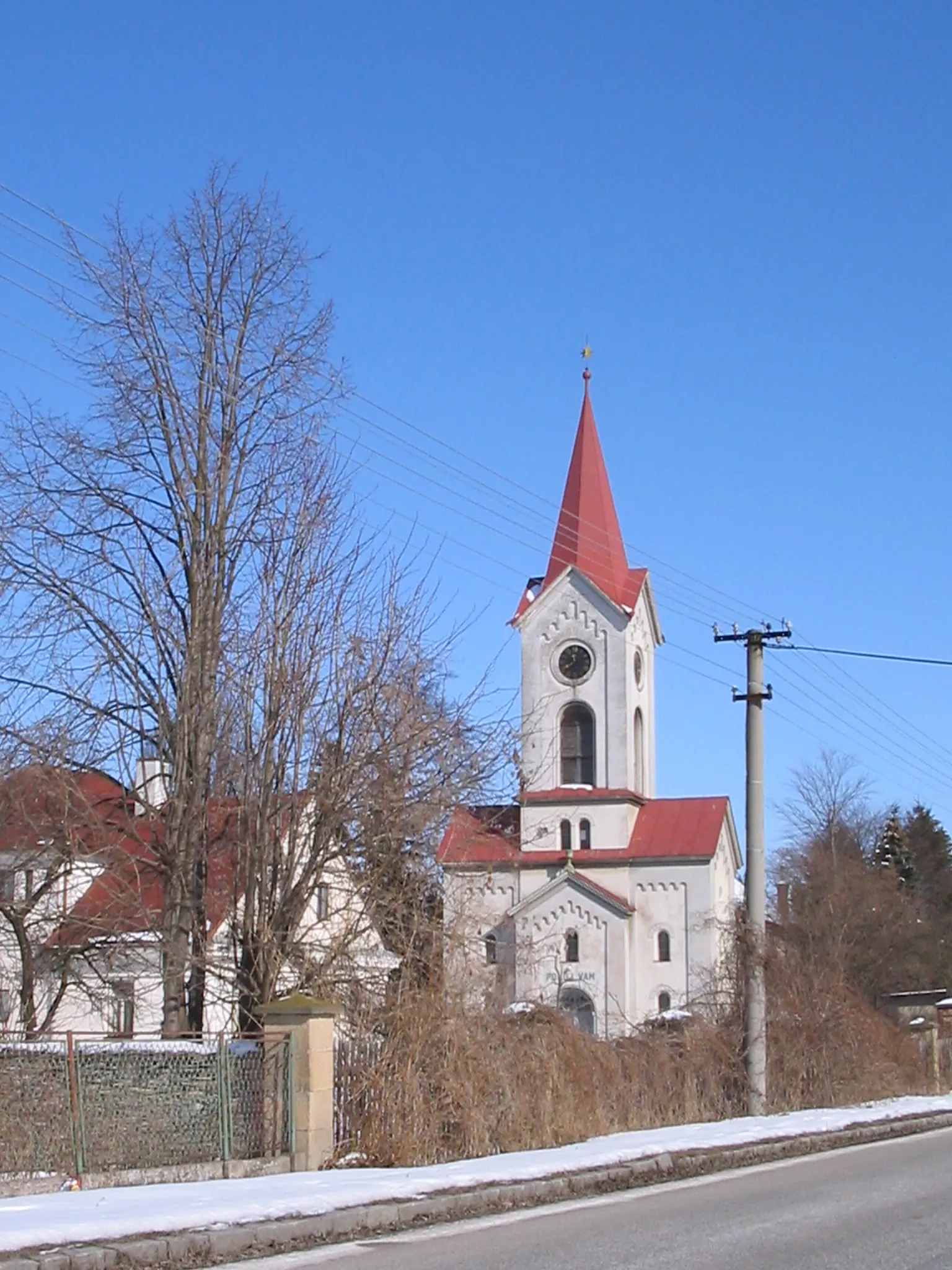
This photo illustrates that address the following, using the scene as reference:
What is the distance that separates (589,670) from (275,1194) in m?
52.2

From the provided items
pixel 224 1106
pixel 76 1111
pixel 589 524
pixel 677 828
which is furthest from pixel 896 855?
pixel 76 1111

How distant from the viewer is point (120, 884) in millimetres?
21516

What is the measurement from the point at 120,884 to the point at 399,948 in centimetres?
476

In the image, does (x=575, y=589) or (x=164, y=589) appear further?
(x=575, y=589)

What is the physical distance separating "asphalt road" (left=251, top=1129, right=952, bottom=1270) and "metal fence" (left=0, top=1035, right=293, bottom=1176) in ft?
11.2

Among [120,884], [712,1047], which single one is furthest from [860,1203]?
[120,884]

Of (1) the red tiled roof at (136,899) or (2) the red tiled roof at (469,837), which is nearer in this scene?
(1) the red tiled roof at (136,899)

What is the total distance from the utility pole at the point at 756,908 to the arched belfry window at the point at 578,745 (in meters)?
39.0

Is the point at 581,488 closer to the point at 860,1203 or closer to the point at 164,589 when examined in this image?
the point at 164,589

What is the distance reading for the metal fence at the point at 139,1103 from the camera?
12812 millimetres

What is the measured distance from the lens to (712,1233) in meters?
10.9

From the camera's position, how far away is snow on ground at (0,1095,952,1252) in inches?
396

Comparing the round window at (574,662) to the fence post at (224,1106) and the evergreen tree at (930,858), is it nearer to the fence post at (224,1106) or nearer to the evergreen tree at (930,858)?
the evergreen tree at (930,858)

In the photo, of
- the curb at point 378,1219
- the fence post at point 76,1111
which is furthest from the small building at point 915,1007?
the fence post at point 76,1111
